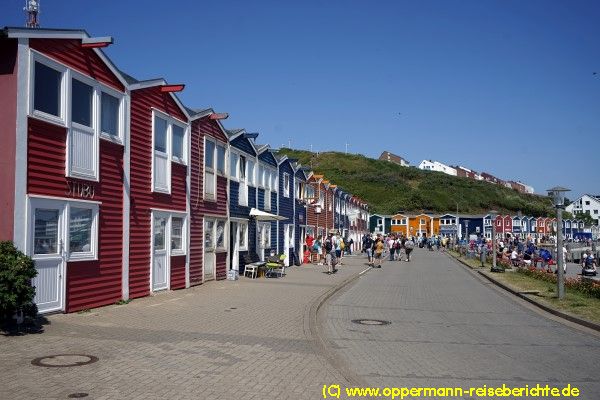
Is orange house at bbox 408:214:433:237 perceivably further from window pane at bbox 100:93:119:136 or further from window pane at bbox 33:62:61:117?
window pane at bbox 33:62:61:117

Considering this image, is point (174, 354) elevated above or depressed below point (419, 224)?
below

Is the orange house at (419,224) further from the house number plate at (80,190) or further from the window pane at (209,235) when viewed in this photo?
the house number plate at (80,190)

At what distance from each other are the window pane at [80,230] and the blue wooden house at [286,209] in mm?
16840

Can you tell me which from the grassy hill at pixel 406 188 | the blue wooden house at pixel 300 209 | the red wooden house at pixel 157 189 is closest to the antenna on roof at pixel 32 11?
the red wooden house at pixel 157 189

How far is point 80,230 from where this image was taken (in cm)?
1236

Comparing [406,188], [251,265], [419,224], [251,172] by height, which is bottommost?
[251,265]

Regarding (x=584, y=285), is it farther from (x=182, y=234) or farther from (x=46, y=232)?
(x=46, y=232)

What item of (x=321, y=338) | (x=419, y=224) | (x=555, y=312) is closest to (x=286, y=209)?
(x=555, y=312)

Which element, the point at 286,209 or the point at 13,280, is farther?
the point at 286,209

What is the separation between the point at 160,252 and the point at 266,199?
1154 centimetres

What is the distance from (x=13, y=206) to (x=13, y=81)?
226 centimetres

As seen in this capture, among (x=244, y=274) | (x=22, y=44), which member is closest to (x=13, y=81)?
(x=22, y=44)

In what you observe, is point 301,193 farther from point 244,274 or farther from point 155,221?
point 155,221

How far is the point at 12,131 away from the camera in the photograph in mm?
10445
